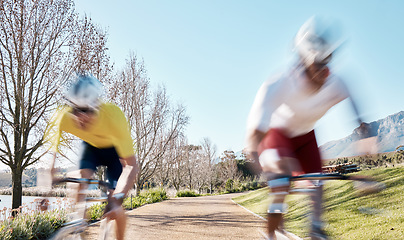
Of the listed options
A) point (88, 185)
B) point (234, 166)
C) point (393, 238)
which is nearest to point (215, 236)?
point (393, 238)

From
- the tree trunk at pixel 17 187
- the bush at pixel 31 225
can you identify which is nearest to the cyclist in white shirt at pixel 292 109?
the bush at pixel 31 225

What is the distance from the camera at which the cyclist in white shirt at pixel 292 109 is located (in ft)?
5.76

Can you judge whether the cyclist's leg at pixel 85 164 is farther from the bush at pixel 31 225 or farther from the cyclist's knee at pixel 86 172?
the bush at pixel 31 225

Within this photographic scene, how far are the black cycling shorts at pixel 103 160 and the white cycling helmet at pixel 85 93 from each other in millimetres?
514

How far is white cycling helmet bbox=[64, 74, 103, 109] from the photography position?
2.43 meters

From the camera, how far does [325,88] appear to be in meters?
2.00

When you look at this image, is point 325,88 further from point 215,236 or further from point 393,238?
point 215,236

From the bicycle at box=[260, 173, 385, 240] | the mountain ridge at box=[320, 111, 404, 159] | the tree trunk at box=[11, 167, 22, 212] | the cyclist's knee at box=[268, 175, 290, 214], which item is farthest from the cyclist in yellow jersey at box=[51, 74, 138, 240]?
the tree trunk at box=[11, 167, 22, 212]

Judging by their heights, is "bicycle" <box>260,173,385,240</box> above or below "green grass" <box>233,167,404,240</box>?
above

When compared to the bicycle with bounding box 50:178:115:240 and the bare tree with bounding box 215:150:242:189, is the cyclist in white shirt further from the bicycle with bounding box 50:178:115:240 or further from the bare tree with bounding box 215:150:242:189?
the bare tree with bounding box 215:150:242:189

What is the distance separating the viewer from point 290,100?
1946 millimetres

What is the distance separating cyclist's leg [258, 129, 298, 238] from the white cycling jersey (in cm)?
9

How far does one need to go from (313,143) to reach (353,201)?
4.51 meters

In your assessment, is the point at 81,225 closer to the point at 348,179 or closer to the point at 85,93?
the point at 85,93
